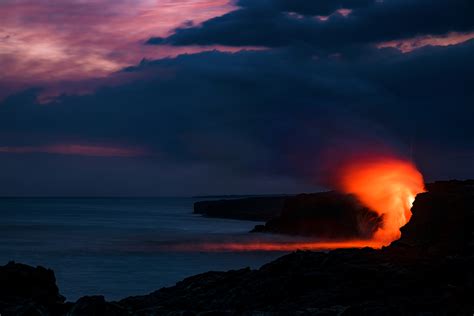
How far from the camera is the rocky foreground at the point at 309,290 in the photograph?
17.6 m

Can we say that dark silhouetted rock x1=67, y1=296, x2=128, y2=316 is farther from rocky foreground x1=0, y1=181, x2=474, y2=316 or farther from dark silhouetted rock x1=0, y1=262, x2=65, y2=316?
dark silhouetted rock x1=0, y1=262, x2=65, y2=316

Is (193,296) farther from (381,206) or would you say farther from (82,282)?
(381,206)

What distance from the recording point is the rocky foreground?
1758 centimetres

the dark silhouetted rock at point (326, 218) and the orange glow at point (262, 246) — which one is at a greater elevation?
the dark silhouetted rock at point (326, 218)

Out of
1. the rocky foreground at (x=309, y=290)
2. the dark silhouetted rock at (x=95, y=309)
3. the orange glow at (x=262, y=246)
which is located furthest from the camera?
the orange glow at (x=262, y=246)

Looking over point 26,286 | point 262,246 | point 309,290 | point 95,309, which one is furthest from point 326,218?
point 95,309

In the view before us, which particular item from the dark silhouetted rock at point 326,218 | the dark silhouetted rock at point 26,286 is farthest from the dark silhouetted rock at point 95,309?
the dark silhouetted rock at point 326,218

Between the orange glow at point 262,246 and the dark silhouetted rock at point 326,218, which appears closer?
the orange glow at point 262,246

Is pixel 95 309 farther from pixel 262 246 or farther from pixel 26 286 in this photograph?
pixel 262 246

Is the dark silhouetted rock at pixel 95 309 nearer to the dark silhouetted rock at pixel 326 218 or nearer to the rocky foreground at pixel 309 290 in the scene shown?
the rocky foreground at pixel 309 290

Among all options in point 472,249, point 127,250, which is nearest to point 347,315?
point 472,249

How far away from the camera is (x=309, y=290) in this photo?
20.9 metres

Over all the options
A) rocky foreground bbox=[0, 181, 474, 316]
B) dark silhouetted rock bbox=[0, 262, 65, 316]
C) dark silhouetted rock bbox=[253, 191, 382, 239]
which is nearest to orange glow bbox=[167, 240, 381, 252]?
dark silhouetted rock bbox=[253, 191, 382, 239]

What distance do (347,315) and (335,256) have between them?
7660 millimetres
